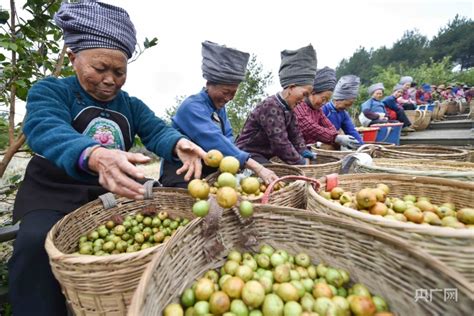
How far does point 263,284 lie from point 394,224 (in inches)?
25.6

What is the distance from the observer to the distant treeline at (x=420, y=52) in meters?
50.8

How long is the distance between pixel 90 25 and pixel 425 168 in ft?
9.94

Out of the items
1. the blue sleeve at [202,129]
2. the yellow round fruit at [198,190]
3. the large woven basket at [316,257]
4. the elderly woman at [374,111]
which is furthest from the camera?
the elderly woman at [374,111]

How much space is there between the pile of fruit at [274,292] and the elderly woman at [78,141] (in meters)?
0.55

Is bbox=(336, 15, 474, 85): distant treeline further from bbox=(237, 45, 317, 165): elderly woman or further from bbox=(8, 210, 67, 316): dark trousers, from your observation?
bbox=(8, 210, 67, 316): dark trousers

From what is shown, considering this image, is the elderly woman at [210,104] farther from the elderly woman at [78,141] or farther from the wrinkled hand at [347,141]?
the wrinkled hand at [347,141]

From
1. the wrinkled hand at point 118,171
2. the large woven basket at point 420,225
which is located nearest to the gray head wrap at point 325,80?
the large woven basket at point 420,225

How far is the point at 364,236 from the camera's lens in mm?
1126

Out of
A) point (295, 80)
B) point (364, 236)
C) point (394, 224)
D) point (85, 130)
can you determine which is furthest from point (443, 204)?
point (85, 130)

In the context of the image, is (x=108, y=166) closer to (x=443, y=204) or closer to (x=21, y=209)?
(x=21, y=209)

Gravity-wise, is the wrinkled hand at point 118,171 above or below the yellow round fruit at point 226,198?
above

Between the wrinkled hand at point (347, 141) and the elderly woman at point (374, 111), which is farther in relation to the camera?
the elderly woman at point (374, 111)

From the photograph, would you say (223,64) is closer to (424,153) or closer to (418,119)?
(424,153)

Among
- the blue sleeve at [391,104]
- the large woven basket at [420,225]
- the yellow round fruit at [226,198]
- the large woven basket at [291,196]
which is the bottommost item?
the large woven basket at [291,196]
